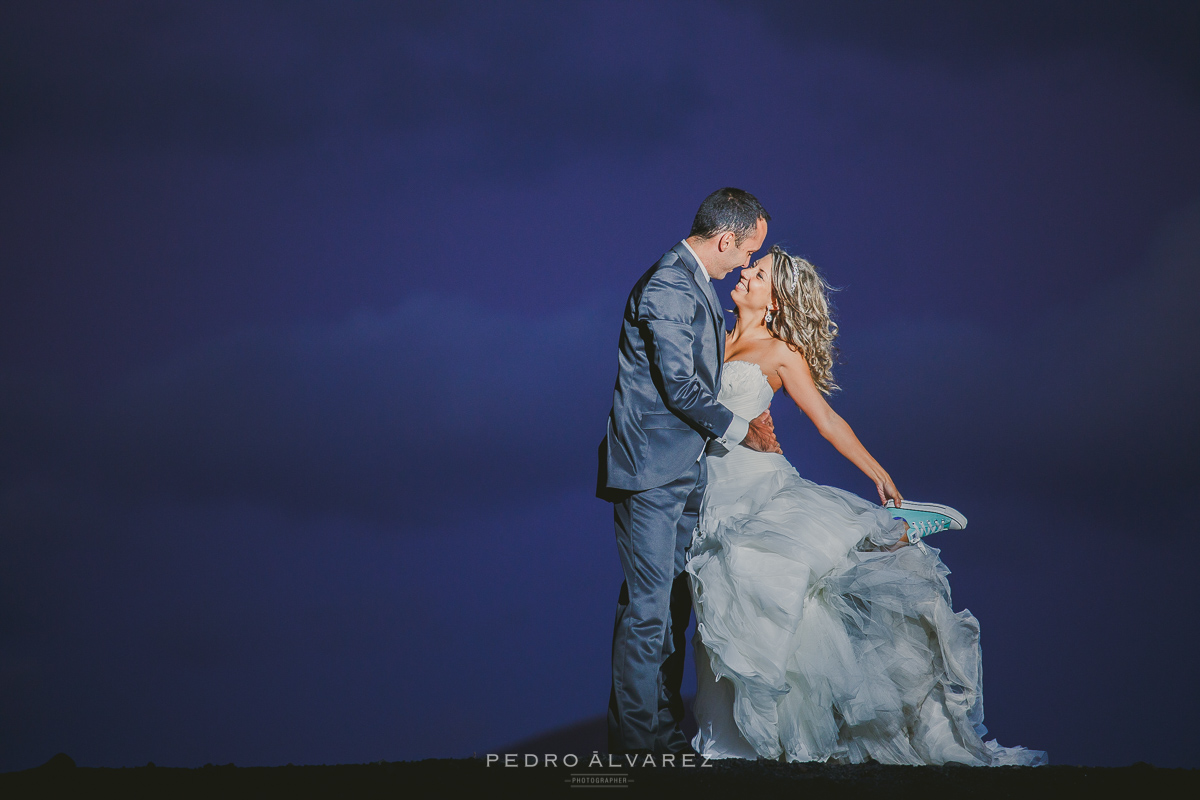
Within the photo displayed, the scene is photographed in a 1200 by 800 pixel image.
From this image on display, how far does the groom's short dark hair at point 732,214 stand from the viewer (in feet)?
8.54

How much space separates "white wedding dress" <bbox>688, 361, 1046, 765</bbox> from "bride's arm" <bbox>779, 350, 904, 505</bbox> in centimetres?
21

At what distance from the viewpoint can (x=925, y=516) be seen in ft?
9.50

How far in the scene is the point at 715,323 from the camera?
2625 millimetres

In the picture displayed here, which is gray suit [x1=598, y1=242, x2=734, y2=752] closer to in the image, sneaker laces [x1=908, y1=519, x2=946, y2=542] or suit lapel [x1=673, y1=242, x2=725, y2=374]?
suit lapel [x1=673, y1=242, x2=725, y2=374]

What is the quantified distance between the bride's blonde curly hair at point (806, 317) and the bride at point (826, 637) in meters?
0.48

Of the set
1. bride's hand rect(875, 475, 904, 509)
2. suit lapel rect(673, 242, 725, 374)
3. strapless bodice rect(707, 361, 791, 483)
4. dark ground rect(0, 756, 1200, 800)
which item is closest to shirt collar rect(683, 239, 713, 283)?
suit lapel rect(673, 242, 725, 374)

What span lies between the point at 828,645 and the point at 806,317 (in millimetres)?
1121

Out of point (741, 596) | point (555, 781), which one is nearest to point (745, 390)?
point (741, 596)

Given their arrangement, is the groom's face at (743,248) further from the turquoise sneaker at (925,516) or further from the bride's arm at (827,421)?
the turquoise sneaker at (925,516)

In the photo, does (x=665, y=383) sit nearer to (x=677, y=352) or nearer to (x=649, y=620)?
(x=677, y=352)

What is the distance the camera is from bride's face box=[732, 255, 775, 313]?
3232mm

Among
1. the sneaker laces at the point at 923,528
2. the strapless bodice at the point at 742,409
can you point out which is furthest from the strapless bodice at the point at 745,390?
the sneaker laces at the point at 923,528

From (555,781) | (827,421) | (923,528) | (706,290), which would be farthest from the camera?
(827,421)

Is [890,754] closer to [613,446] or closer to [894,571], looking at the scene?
[894,571]
